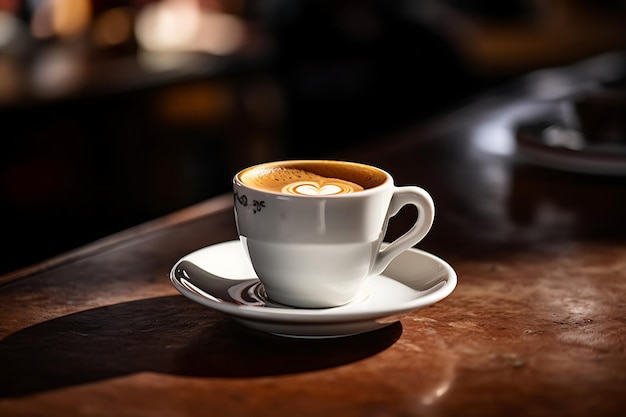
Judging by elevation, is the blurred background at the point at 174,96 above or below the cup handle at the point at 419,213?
below

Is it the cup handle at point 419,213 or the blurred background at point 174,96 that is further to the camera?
the blurred background at point 174,96

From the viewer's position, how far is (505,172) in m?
1.29

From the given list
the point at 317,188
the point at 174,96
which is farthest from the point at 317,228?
the point at 174,96

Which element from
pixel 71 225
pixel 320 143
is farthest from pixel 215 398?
pixel 320 143

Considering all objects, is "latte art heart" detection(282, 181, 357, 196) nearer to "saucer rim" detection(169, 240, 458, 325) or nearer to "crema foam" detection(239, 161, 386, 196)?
"crema foam" detection(239, 161, 386, 196)

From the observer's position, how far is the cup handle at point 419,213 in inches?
27.5

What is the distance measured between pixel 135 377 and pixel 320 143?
247 centimetres

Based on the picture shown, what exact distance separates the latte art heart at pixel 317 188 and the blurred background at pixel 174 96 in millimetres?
1641

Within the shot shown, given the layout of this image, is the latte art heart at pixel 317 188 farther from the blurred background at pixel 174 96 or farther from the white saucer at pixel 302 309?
the blurred background at pixel 174 96

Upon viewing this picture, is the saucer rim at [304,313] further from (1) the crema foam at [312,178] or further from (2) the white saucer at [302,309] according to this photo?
(1) the crema foam at [312,178]

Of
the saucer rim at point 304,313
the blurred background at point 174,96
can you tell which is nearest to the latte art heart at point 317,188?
the saucer rim at point 304,313

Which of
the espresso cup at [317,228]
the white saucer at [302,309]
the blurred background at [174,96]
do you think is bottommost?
the blurred background at [174,96]

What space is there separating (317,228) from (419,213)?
0.31 ft

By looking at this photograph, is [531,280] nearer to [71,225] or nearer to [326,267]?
[326,267]
